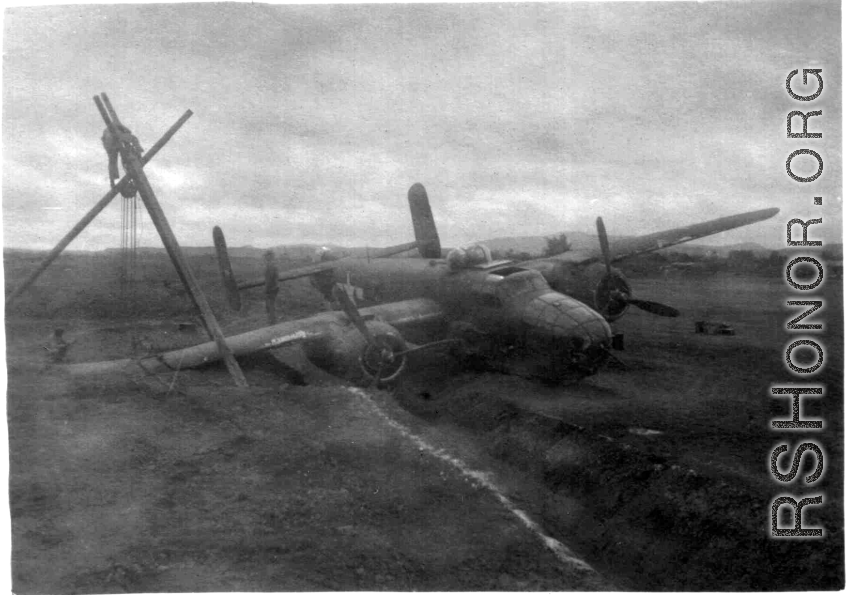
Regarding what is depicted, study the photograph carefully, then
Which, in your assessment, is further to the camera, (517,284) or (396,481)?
(517,284)

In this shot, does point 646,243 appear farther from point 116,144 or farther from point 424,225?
point 116,144

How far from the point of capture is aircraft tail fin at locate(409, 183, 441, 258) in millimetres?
14570

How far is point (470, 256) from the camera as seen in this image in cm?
1595

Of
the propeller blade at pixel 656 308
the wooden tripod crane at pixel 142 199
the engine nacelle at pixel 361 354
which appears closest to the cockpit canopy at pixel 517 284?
the engine nacelle at pixel 361 354

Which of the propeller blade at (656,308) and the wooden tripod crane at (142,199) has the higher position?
the wooden tripod crane at (142,199)

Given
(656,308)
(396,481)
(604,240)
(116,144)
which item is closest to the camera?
(396,481)

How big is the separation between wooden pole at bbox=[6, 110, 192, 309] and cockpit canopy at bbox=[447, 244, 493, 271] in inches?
303

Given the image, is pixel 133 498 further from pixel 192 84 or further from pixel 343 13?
pixel 343 13

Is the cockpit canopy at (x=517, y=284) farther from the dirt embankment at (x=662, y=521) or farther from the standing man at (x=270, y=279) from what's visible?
the standing man at (x=270, y=279)

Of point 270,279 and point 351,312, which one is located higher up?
point 270,279

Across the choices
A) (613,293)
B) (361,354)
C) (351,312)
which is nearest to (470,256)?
(351,312)

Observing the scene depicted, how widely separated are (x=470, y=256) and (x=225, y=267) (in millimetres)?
6464

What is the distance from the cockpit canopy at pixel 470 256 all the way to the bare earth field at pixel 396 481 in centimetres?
356

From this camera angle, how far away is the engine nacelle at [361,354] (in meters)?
13.5
